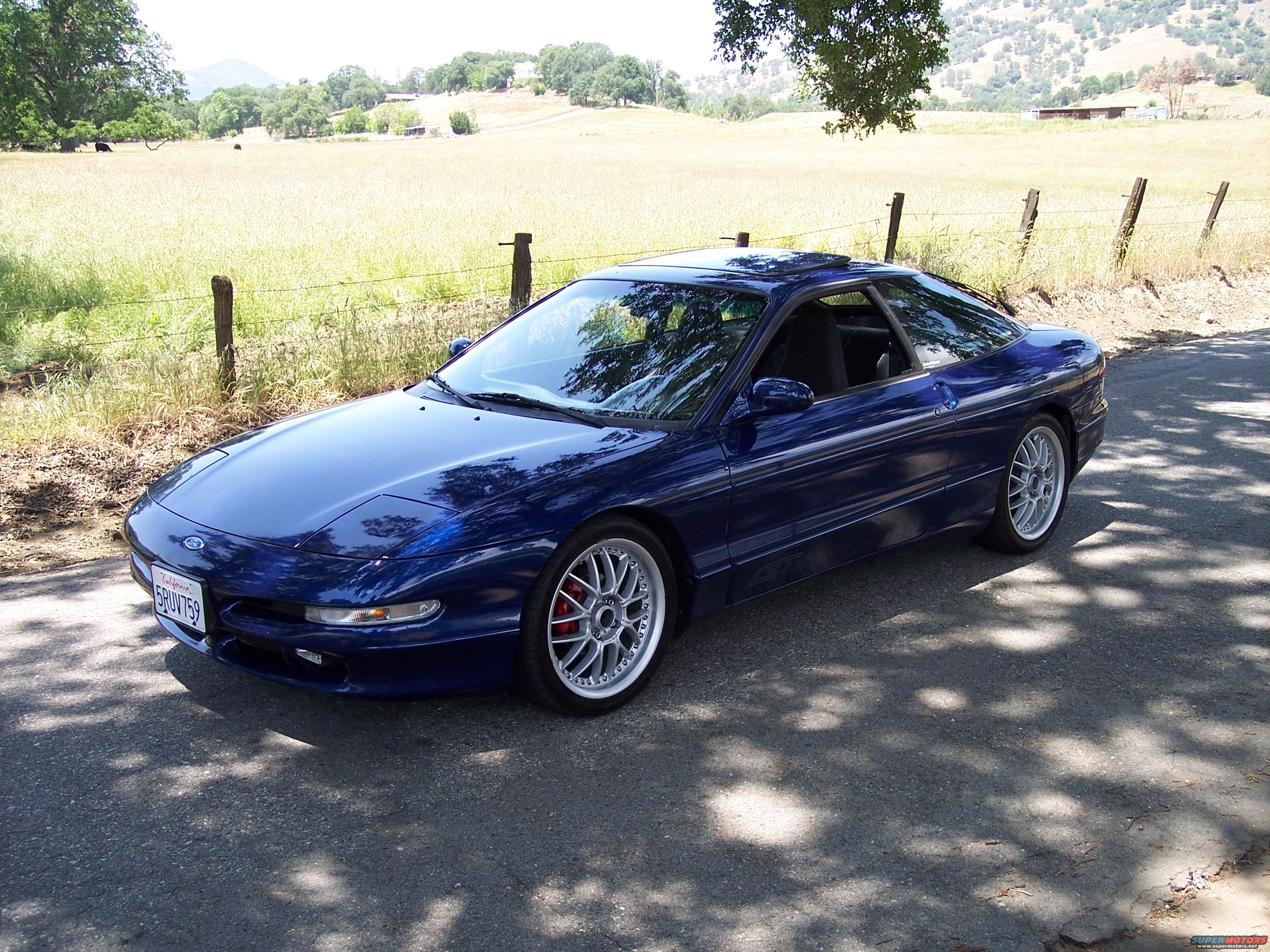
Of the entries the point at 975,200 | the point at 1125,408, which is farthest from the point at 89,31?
the point at 1125,408

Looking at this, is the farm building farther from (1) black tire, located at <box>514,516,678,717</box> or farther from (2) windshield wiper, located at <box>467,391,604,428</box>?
(1) black tire, located at <box>514,516,678,717</box>

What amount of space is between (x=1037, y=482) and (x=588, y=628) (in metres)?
2.87

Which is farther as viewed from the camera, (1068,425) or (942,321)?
(1068,425)

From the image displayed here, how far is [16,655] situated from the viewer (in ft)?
13.7

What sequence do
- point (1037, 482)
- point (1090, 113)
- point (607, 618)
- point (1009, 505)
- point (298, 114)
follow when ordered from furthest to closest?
1. point (298, 114)
2. point (1090, 113)
3. point (1037, 482)
4. point (1009, 505)
5. point (607, 618)

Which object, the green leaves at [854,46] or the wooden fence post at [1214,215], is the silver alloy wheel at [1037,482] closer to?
the green leaves at [854,46]

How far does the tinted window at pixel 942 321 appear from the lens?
4984mm

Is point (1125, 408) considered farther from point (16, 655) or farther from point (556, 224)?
point (556, 224)

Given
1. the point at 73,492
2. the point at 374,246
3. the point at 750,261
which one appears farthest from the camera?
the point at 374,246

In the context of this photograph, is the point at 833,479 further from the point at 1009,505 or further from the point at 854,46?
the point at 854,46

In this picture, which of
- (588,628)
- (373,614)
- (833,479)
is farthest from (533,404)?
(373,614)

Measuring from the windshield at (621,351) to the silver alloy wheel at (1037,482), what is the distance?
5.91ft

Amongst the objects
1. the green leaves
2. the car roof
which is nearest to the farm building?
the green leaves

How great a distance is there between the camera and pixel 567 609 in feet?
12.0
